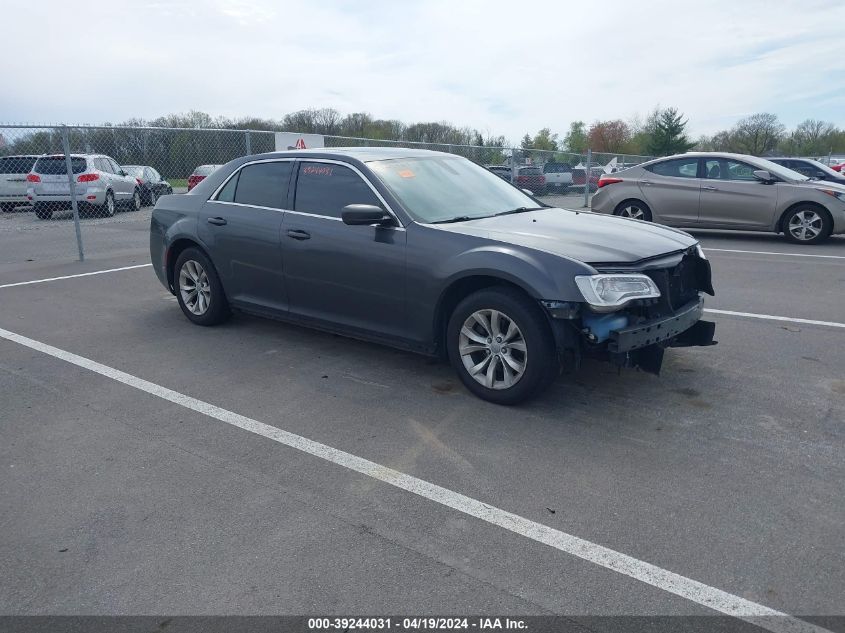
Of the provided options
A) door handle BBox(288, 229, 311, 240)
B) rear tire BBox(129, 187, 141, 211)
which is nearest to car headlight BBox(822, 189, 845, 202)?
door handle BBox(288, 229, 311, 240)

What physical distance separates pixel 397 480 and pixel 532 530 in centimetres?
79

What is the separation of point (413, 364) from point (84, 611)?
3171 mm

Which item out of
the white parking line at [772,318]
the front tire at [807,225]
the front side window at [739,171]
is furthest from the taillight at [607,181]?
the white parking line at [772,318]

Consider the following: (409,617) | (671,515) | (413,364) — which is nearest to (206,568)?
(409,617)

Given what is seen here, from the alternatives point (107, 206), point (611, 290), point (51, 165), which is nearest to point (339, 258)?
point (611, 290)

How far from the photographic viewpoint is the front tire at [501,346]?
433 cm

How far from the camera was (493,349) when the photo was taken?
4.55 m

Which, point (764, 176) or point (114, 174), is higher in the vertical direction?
point (764, 176)

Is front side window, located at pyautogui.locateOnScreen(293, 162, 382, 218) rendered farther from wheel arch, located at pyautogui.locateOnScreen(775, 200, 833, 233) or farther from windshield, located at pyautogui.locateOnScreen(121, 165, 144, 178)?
windshield, located at pyautogui.locateOnScreen(121, 165, 144, 178)

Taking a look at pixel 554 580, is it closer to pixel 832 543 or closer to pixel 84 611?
pixel 832 543

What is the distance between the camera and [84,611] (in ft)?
8.66

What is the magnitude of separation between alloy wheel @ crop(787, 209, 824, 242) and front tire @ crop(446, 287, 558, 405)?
9.48 meters

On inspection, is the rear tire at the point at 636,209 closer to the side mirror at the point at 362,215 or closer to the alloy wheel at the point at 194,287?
the alloy wheel at the point at 194,287

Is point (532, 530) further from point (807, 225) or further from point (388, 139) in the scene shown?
point (388, 139)
